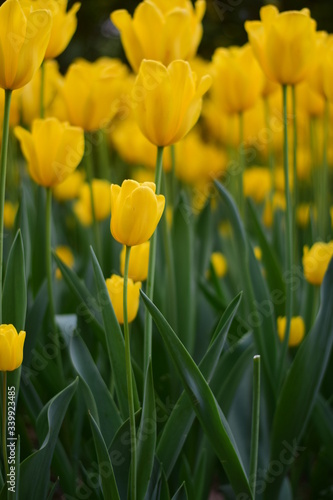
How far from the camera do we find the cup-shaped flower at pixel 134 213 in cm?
79

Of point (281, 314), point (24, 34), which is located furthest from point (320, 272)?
point (24, 34)

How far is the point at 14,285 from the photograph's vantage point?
97 cm

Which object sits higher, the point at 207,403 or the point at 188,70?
the point at 188,70

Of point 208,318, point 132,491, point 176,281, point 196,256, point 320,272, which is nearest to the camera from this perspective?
point 132,491

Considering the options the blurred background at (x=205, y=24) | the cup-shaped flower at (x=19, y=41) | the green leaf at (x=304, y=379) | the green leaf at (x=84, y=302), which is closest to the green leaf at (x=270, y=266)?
the green leaf at (x=304, y=379)

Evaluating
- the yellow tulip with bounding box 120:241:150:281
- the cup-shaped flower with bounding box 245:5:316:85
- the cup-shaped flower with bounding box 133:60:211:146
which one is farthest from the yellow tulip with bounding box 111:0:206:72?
the yellow tulip with bounding box 120:241:150:281

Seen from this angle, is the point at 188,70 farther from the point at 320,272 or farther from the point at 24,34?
the point at 320,272

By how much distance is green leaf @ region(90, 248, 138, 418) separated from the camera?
3.03 feet

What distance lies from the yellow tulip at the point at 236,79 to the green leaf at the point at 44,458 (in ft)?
2.80

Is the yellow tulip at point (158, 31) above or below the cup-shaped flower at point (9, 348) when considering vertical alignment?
above

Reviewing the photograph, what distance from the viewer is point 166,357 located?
1.22 m

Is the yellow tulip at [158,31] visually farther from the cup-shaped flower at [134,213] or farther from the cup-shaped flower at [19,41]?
the cup-shaped flower at [134,213]

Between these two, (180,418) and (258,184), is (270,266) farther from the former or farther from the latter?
(258,184)

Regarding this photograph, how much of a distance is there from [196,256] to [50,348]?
0.46 metres
